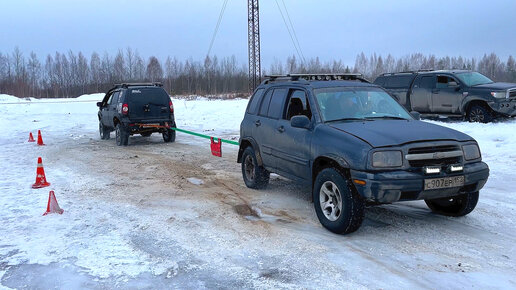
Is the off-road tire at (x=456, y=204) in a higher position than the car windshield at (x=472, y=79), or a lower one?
lower

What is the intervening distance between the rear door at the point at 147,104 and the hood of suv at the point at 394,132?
9.50m

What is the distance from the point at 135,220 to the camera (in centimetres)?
578

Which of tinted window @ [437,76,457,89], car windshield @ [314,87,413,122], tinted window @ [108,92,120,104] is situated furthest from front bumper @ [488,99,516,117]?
tinted window @ [108,92,120,104]

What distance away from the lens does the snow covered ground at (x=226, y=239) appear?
397 centimetres

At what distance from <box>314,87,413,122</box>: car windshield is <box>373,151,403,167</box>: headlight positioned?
112 centimetres

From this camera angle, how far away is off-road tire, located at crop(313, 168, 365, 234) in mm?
4805

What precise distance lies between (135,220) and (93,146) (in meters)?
9.20

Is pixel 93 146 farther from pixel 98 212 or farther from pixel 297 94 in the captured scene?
pixel 297 94

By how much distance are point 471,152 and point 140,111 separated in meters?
10.8

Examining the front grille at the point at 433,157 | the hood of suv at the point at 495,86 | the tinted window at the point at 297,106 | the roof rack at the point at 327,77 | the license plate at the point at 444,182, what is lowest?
the license plate at the point at 444,182

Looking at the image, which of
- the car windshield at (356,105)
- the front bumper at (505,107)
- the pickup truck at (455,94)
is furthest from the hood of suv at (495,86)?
the car windshield at (356,105)

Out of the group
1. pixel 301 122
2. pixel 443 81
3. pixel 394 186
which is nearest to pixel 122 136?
pixel 301 122

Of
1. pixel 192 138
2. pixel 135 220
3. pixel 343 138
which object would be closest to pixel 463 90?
pixel 192 138

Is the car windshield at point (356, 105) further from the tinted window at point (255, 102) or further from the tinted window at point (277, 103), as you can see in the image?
the tinted window at point (255, 102)
